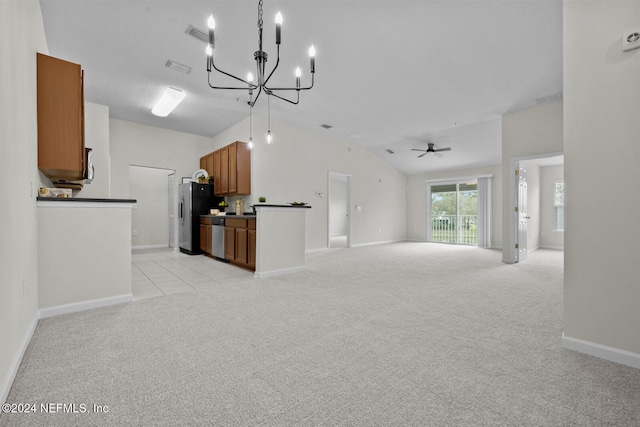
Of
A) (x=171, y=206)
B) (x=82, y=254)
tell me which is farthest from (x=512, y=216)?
(x=171, y=206)

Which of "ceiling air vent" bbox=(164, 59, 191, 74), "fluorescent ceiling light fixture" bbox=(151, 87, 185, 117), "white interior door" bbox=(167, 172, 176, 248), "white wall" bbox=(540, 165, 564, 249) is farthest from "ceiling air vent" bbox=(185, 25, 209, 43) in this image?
"white wall" bbox=(540, 165, 564, 249)

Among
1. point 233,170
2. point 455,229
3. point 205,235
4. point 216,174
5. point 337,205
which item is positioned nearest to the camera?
point 233,170

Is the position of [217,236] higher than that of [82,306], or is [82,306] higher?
[217,236]

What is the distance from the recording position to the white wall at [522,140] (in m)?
4.85

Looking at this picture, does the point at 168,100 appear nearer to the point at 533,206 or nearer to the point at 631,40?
the point at 631,40

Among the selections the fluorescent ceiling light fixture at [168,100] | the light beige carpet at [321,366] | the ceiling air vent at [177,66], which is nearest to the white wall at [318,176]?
the fluorescent ceiling light fixture at [168,100]

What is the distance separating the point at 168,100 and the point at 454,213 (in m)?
8.40

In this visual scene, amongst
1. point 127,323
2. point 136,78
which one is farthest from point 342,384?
point 136,78

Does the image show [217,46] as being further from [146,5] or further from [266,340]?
[266,340]

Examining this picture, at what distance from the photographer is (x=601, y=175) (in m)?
1.79

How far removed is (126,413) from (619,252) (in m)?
2.93

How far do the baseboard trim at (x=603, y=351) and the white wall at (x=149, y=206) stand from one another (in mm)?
8460

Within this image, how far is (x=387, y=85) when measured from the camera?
14.7ft

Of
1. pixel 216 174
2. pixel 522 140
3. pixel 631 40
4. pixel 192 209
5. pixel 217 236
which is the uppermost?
pixel 522 140
